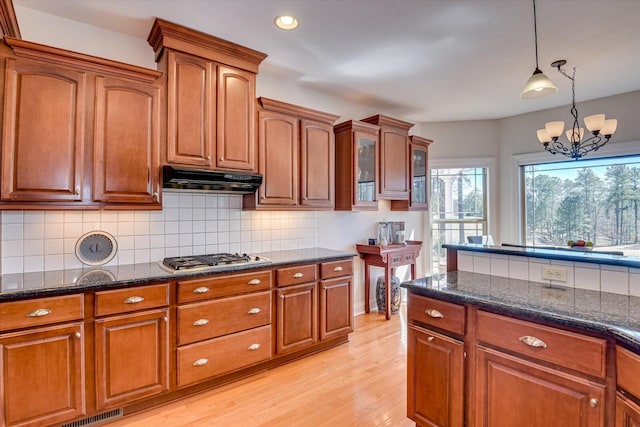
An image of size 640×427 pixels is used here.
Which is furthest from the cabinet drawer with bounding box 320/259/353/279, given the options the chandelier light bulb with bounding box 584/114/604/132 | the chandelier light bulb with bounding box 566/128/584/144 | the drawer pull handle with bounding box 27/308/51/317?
the chandelier light bulb with bounding box 566/128/584/144

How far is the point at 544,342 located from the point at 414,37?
2.34 metres

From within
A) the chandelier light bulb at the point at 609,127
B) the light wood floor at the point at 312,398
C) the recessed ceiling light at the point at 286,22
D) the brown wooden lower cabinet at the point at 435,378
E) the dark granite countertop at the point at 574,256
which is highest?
the recessed ceiling light at the point at 286,22

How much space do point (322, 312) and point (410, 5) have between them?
2.57 metres

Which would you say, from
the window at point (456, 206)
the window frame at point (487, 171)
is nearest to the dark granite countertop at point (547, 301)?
the window at point (456, 206)

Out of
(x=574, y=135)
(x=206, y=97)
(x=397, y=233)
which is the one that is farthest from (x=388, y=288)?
(x=206, y=97)

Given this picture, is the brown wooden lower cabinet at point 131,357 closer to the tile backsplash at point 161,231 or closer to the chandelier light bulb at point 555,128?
the tile backsplash at point 161,231

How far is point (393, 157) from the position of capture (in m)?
4.05

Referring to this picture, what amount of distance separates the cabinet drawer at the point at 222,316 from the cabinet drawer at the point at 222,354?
6 cm

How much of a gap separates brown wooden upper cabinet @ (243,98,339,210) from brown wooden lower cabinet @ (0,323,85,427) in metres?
1.63

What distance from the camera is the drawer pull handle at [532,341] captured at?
135cm

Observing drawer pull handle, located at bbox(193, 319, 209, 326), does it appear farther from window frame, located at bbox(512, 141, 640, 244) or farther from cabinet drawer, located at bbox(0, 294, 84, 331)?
window frame, located at bbox(512, 141, 640, 244)

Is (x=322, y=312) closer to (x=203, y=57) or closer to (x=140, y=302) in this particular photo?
(x=140, y=302)

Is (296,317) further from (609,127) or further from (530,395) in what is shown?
(609,127)

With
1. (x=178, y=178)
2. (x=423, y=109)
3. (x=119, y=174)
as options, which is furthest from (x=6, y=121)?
(x=423, y=109)
